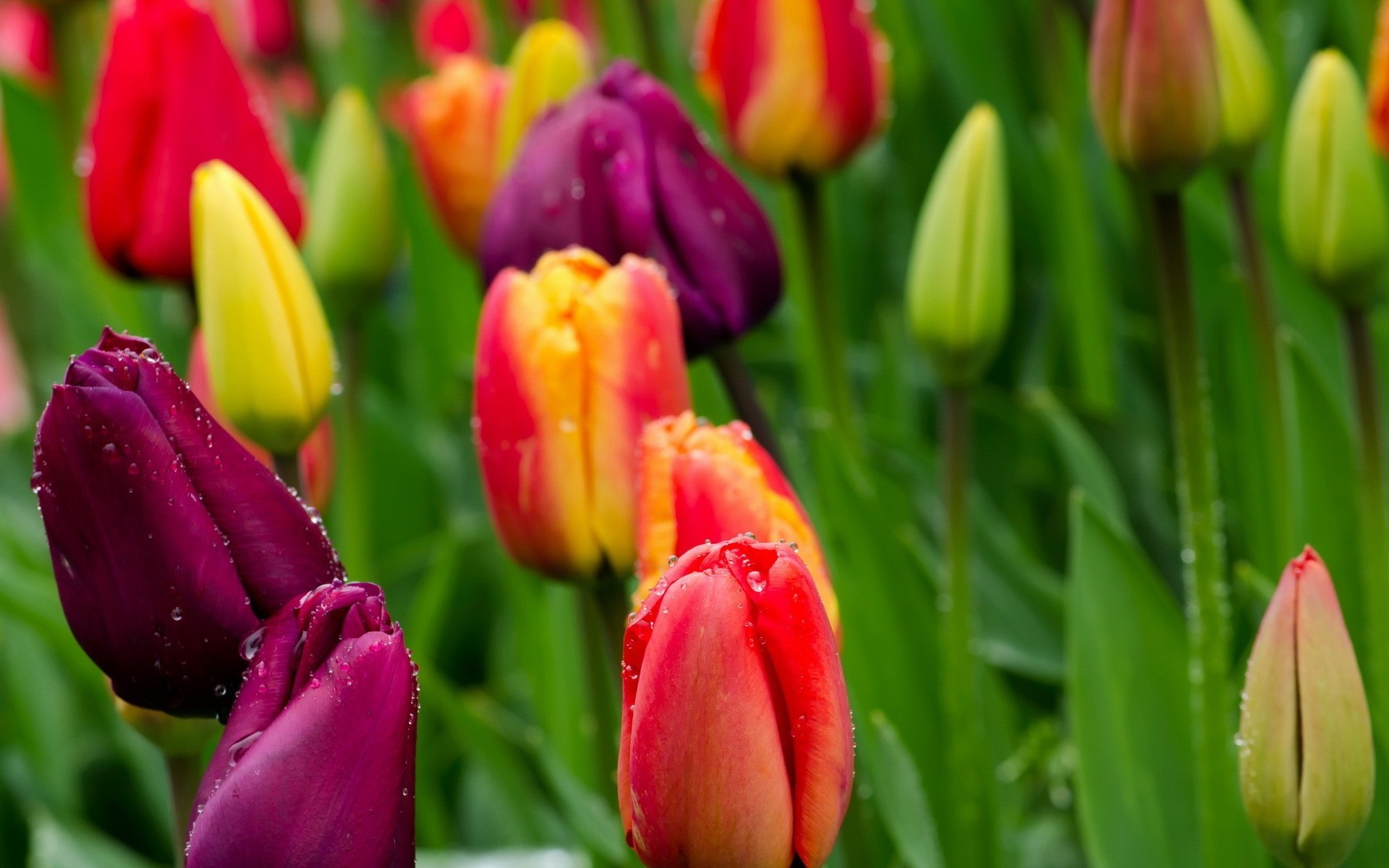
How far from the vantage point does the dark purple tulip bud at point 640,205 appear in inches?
29.7

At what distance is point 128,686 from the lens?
525mm

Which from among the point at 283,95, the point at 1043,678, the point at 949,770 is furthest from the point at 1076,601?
the point at 283,95

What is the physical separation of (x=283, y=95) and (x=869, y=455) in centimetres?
141

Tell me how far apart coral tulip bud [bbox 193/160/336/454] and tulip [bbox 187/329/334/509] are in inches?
0.8

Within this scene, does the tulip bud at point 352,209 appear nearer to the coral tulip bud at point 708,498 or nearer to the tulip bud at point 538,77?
the tulip bud at point 538,77

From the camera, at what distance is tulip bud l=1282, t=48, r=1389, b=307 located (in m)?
0.81

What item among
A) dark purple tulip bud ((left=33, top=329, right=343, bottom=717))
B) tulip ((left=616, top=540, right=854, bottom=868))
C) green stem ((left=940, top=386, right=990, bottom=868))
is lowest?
green stem ((left=940, top=386, right=990, bottom=868))

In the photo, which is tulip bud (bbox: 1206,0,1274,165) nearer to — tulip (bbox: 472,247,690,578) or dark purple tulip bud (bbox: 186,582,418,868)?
tulip (bbox: 472,247,690,578)

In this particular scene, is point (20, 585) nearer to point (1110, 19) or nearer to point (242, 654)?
point (242, 654)

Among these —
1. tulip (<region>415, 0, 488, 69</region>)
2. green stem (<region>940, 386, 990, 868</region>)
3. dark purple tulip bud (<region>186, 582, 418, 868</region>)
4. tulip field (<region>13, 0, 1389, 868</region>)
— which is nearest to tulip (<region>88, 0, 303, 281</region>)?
tulip field (<region>13, 0, 1389, 868</region>)

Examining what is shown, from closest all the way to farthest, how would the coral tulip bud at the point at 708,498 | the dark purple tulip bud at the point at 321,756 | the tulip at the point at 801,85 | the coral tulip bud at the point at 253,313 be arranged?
the dark purple tulip bud at the point at 321,756
the coral tulip bud at the point at 708,498
the coral tulip bud at the point at 253,313
the tulip at the point at 801,85

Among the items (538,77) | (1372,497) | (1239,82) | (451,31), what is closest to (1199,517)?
(1372,497)

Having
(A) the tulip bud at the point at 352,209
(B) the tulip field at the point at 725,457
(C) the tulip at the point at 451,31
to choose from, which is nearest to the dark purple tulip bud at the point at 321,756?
(B) the tulip field at the point at 725,457

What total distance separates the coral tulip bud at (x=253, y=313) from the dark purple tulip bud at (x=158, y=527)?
0.65 ft
